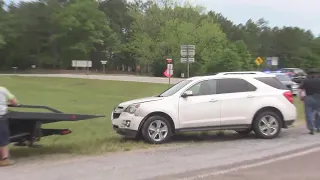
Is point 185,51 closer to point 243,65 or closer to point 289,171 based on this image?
point 289,171

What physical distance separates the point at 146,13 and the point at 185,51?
60.4 m

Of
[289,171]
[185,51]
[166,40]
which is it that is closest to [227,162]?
[289,171]

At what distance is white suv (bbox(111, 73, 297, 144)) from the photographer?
10.2 meters

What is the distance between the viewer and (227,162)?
817 cm

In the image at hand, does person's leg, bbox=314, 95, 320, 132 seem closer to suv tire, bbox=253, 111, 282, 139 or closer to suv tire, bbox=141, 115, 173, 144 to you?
suv tire, bbox=253, 111, 282, 139

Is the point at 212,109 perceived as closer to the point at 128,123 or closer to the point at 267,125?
the point at 267,125

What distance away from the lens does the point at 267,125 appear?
36.3 ft

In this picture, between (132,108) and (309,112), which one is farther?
(309,112)

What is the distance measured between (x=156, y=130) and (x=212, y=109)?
1.49 metres

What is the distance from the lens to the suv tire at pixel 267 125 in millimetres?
10977

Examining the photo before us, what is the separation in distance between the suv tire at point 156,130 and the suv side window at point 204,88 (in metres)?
1.07

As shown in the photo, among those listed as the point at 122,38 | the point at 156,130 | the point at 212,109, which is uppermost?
the point at 122,38

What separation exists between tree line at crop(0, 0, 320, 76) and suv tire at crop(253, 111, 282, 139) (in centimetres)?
5894

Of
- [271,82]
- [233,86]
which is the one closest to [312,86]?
[271,82]
